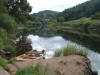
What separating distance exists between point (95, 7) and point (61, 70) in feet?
478

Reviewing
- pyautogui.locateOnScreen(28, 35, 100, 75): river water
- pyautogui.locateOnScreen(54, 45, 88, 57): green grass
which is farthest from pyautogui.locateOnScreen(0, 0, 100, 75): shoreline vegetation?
pyautogui.locateOnScreen(28, 35, 100, 75): river water

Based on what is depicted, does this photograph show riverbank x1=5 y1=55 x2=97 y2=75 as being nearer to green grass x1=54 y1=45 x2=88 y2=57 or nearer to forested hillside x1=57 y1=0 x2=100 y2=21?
green grass x1=54 y1=45 x2=88 y2=57

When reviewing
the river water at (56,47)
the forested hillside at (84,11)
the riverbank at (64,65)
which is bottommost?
the river water at (56,47)

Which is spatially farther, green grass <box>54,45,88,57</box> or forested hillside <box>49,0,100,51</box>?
forested hillside <box>49,0,100,51</box>

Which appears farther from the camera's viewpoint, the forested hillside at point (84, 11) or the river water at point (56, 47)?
the forested hillside at point (84, 11)

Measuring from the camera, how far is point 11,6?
48.0 meters

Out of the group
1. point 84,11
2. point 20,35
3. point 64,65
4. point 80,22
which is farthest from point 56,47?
point 84,11

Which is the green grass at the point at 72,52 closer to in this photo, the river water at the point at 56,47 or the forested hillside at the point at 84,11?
the river water at the point at 56,47

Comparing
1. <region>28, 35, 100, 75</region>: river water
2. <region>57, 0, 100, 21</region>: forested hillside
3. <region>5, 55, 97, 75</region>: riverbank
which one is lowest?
<region>28, 35, 100, 75</region>: river water

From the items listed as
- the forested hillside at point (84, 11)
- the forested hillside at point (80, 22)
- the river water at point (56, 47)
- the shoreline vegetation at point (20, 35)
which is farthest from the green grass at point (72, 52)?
the forested hillside at point (84, 11)

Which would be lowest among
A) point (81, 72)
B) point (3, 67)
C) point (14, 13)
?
point (81, 72)

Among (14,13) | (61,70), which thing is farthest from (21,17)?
(61,70)

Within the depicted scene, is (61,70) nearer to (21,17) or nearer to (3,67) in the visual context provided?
(3,67)

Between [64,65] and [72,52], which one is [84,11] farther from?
[64,65]
